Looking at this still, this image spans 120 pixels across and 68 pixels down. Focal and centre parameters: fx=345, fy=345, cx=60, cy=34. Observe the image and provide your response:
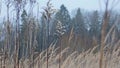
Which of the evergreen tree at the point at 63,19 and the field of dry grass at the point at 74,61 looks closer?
the field of dry grass at the point at 74,61

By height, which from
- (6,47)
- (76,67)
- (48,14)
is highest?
(48,14)

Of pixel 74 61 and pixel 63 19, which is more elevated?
pixel 63 19

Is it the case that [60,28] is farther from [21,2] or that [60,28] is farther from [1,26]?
[1,26]

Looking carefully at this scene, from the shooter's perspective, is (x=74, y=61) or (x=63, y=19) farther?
(x=63, y=19)

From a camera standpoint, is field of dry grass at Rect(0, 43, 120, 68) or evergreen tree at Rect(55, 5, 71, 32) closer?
field of dry grass at Rect(0, 43, 120, 68)

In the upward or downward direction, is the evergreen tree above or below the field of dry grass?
above

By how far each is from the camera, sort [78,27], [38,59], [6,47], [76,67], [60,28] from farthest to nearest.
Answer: [78,27]
[76,67]
[38,59]
[6,47]
[60,28]

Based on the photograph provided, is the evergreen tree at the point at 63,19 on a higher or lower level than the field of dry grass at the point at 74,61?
higher

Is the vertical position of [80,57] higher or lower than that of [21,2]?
lower

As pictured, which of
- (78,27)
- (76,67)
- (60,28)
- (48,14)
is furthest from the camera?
(78,27)

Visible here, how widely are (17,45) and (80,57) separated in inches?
65.5

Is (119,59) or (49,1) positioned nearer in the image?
(49,1)

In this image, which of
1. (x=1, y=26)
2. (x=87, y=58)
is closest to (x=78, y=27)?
(x=87, y=58)

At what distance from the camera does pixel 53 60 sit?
13.7 ft
